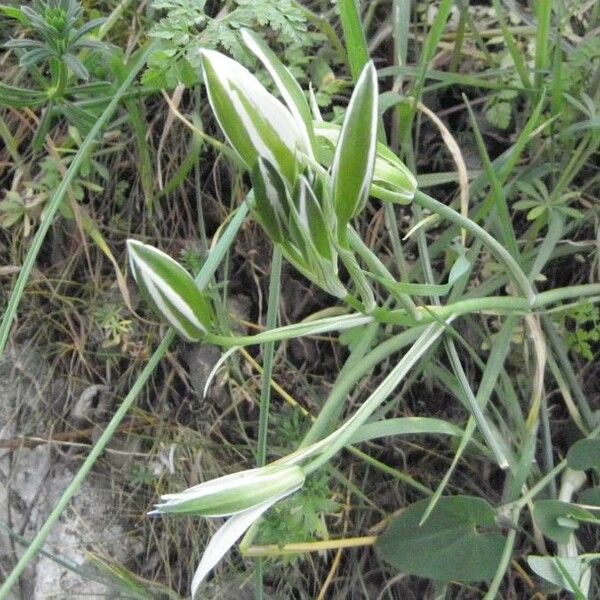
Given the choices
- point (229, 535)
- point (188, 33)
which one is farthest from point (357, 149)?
point (188, 33)

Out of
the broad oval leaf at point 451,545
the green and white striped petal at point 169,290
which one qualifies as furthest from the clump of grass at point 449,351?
the green and white striped petal at point 169,290

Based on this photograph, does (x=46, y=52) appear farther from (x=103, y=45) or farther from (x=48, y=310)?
(x=48, y=310)

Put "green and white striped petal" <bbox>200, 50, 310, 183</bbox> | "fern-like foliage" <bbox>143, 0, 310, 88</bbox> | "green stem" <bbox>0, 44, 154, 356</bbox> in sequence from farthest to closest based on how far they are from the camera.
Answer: "fern-like foliage" <bbox>143, 0, 310, 88</bbox> < "green stem" <bbox>0, 44, 154, 356</bbox> < "green and white striped petal" <bbox>200, 50, 310, 183</bbox>

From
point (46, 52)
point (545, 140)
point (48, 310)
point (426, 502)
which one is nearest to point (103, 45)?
point (46, 52)

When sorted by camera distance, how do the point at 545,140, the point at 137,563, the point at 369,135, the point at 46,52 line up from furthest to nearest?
the point at 137,563 → the point at 545,140 → the point at 46,52 → the point at 369,135

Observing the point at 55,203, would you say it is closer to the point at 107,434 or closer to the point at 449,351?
→ the point at 107,434

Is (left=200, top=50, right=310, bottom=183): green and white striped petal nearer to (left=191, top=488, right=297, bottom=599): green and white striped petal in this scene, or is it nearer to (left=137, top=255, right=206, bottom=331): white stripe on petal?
(left=137, top=255, right=206, bottom=331): white stripe on petal

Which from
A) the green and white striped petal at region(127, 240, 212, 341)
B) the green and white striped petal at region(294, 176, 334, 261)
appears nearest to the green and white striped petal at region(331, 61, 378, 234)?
the green and white striped petal at region(294, 176, 334, 261)
